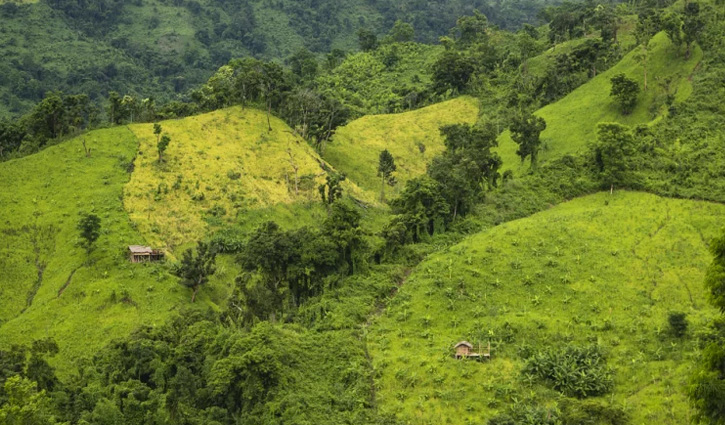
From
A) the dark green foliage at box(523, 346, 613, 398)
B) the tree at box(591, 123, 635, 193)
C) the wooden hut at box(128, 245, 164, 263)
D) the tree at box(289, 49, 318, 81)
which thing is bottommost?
the tree at box(289, 49, 318, 81)

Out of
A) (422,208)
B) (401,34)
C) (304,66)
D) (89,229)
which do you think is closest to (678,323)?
(422,208)

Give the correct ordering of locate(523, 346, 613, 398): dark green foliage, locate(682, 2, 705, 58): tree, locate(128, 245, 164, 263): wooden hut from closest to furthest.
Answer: locate(523, 346, 613, 398): dark green foliage < locate(128, 245, 164, 263): wooden hut < locate(682, 2, 705, 58): tree

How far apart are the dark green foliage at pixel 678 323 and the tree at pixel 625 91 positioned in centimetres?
4768

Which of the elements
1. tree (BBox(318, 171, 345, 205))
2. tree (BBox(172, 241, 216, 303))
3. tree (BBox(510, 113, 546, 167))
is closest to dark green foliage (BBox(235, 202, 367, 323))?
tree (BBox(172, 241, 216, 303))

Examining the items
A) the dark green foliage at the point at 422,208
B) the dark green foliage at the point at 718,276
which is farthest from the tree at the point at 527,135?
the dark green foliage at the point at 718,276

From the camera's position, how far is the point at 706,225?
72750 millimetres

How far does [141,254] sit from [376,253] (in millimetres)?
24533

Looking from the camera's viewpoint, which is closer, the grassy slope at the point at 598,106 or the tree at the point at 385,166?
the grassy slope at the point at 598,106

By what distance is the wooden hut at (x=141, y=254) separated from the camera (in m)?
74.9

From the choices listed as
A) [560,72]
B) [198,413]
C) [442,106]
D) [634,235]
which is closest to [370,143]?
[442,106]

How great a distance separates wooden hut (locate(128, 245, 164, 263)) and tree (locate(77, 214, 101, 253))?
3793 mm

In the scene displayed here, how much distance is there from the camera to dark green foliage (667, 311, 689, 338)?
56.8m

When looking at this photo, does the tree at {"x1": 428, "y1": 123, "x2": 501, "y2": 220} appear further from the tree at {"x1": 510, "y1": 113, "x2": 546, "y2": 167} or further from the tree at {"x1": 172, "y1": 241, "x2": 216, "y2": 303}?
the tree at {"x1": 172, "y1": 241, "x2": 216, "y2": 303}

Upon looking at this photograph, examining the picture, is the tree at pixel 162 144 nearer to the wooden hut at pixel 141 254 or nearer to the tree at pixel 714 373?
the wooden hut at pixel 141 254
